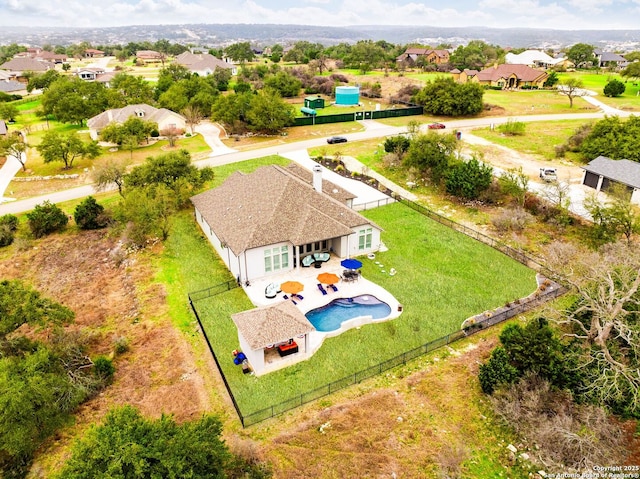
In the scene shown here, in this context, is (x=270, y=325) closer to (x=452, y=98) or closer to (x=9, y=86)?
(x=452, y=98)

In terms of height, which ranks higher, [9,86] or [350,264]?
[9,86]

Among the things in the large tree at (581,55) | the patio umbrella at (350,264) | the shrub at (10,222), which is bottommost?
the shrub at (10,222)

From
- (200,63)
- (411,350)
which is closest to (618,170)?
(411,350)

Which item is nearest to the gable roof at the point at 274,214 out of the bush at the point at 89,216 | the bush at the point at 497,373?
the bush at the point at 89,216

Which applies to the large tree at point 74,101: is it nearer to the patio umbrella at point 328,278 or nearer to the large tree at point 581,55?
the patio umbrella at point 328,278

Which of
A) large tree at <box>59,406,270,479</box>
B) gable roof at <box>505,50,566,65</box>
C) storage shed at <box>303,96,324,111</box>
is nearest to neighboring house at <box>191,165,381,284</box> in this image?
large tree at <box>59,406,270,479</box>

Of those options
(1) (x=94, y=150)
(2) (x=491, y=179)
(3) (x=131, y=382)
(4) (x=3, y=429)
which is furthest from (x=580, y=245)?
(1) (x=94, y=150)
